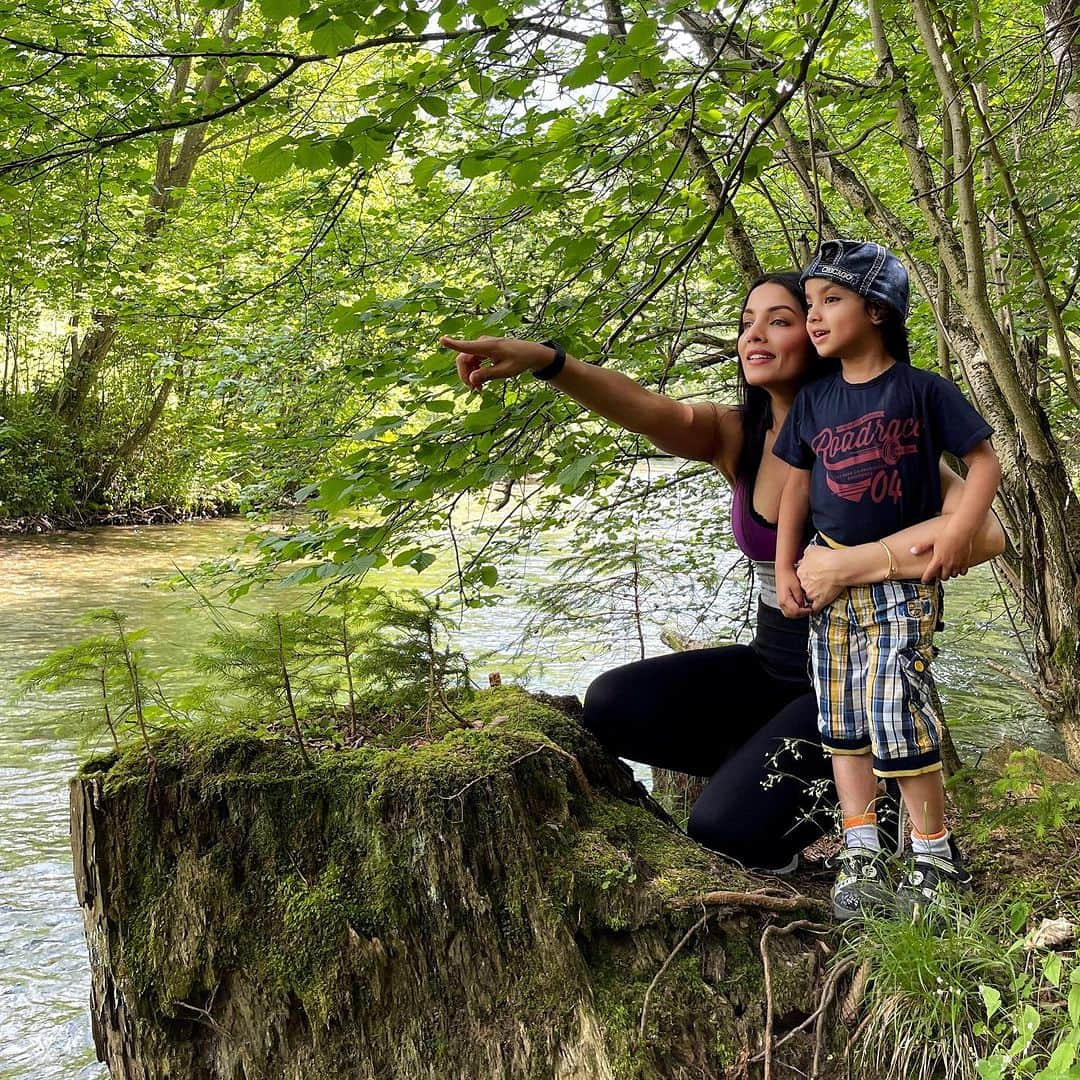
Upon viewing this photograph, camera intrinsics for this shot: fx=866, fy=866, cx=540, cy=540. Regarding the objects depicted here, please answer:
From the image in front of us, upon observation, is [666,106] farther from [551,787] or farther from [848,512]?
→ [551,787]

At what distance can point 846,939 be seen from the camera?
1891mm

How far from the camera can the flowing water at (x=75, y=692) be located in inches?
147

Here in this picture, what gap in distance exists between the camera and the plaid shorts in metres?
1.92

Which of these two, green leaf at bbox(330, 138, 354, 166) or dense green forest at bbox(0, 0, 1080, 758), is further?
dense green forest at bbox(0, 0, 1080, 758)

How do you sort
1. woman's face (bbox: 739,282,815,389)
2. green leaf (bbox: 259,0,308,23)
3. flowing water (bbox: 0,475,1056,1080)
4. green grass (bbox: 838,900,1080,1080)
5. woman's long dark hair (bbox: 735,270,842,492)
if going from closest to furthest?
green grass (bbox: 838,900,1080,1080) → green leaf (bbox: 259,0,308,23) → woman's face (bbox: 739,282,815,389) → woman's long dark hair (bbox: 735,270,842,492) → flowing water (bbox: 0,475,1056,1080)

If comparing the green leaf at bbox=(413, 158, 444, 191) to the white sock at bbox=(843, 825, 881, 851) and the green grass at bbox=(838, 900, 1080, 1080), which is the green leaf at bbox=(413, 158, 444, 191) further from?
the green grass at bbox=(838, 900, 1080, 1080)

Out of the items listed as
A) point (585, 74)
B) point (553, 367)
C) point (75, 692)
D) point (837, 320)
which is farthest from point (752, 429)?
point (75, 692)

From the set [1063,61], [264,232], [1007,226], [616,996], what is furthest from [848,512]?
[264,232]

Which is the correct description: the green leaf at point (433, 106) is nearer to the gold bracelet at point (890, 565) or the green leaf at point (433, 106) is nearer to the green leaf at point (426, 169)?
the green leaf at point (426, 169)

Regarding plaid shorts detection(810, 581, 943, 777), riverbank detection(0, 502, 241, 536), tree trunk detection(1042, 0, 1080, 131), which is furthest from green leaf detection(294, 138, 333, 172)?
riverbank detection(0, 502, 241, 536)

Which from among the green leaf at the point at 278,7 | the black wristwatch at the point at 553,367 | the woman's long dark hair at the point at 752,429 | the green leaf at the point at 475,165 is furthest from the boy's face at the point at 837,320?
the green leaf at the point at 278,7

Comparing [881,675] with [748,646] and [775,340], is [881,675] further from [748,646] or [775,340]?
[775,340]

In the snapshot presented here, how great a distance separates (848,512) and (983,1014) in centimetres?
107

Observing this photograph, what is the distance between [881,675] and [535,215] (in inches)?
105
